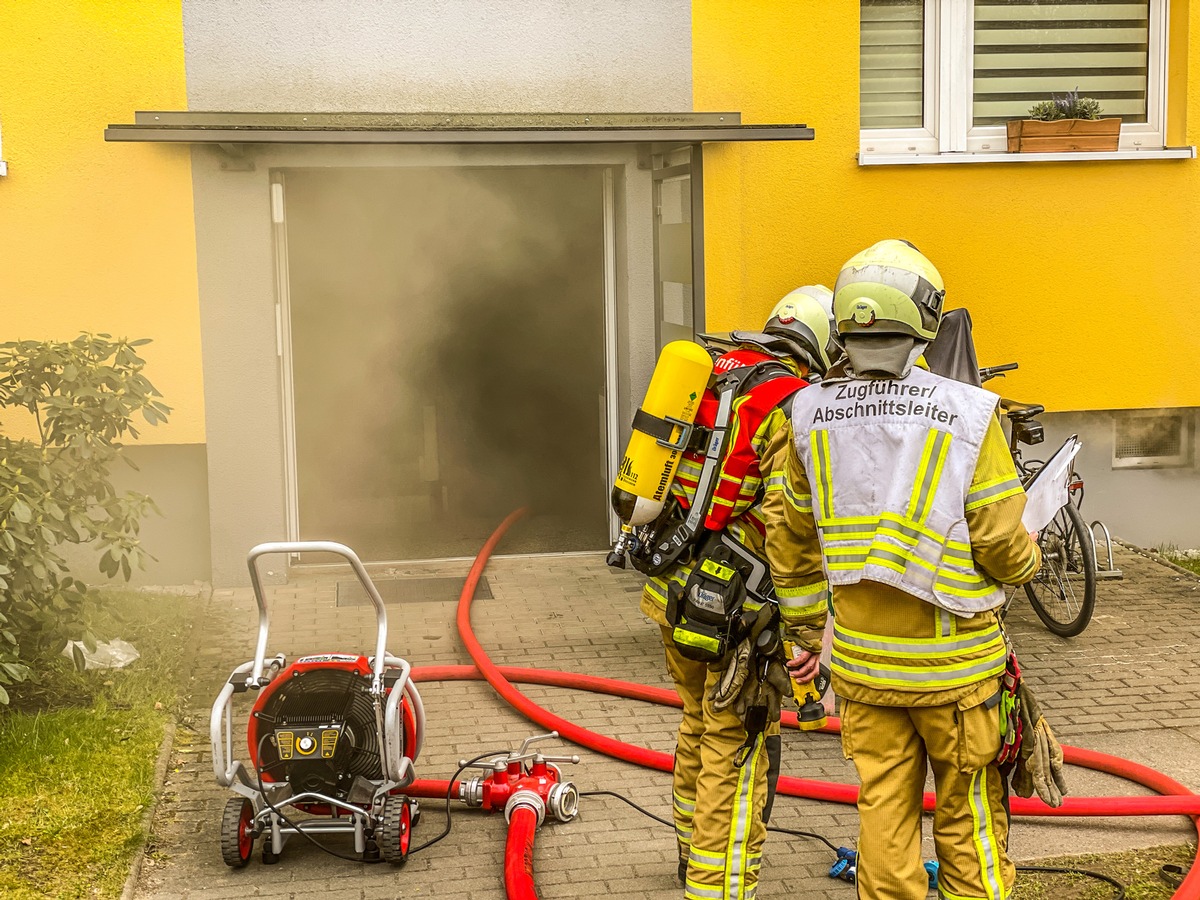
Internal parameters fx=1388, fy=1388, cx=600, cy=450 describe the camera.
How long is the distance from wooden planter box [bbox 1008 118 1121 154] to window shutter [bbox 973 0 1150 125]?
0.89ft

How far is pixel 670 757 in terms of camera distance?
5.56 metres

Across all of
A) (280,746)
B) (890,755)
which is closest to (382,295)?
(280,746)

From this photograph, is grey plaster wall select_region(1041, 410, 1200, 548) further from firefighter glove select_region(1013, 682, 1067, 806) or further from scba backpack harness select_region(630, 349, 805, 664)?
firefighter glove select_region(1013, 682, 1067, 806)

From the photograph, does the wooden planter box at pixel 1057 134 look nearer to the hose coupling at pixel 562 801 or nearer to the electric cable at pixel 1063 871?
the electric cable at pixel 1063 871

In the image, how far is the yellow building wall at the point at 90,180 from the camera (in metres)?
8.22

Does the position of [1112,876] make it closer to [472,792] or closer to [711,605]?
[711,605]

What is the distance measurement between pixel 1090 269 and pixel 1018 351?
2.40ft

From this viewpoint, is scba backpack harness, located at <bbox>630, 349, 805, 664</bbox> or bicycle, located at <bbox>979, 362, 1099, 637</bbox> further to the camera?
bicycle, located at <bbox>979, 362, 1099, 637</bbox>

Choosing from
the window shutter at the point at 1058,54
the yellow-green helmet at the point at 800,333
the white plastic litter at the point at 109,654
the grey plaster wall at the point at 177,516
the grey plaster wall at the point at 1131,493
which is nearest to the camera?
the yellow-green helmet at the point at 800,333

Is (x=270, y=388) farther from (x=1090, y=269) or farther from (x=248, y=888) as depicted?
(x=1090, y=269)

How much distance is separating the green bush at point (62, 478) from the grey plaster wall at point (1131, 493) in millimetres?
6078

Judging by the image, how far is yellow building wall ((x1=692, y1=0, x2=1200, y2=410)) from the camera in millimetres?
8914

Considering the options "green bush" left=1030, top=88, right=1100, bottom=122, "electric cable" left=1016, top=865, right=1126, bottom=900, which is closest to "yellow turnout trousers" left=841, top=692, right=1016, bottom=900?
"electric cable" left=1016, top=865, right=1126, bottom=900

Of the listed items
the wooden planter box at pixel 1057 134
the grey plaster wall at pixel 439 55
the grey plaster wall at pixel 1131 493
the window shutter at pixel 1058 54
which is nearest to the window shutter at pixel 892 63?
the window shutter at pixel 1058 54
